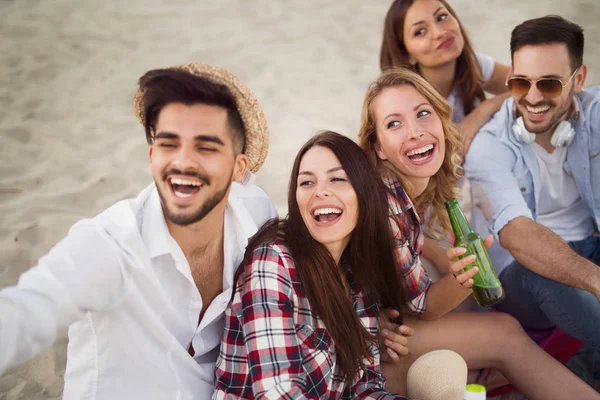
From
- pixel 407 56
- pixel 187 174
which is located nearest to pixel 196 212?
pixel 187 174

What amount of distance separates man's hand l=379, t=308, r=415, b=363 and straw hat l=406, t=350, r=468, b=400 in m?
0.10

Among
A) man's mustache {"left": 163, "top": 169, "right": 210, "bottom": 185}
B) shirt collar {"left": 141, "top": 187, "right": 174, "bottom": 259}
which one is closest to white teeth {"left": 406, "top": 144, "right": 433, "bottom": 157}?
man's mustache {"left": 163, "top": 169, "right": 210, "bottom": 185}

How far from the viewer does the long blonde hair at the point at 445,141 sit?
303 centimetres

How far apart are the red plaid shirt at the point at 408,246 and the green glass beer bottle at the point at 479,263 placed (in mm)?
185

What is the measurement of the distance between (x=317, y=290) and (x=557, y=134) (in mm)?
1813

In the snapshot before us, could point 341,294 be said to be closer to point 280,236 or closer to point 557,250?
point 280,236

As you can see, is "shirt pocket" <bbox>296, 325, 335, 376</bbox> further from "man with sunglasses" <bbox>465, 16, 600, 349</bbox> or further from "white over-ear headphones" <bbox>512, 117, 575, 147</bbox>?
"white over-ear headphones" <bbox>512, 117, 575, 147</bbox>

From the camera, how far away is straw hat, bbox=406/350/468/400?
102 inches

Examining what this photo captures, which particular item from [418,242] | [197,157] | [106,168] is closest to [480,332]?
[418,242]

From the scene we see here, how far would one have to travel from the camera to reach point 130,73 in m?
6.20

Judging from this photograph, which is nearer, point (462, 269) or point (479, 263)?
point (462, 269)

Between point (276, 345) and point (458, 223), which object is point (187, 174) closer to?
point (276, 345)

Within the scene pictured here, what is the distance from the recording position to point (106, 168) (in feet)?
16.4

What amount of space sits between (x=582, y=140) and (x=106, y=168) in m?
3.43
